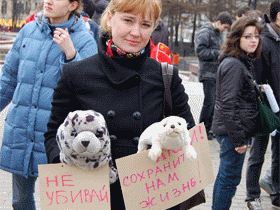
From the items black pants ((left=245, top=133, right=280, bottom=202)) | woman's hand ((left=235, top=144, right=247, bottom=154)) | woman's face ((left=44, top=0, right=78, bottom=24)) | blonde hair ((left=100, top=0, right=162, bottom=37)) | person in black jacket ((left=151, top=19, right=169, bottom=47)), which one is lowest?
black pants ((left=245, top=133, right=280, bottom=202))

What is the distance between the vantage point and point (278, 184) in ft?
14.0

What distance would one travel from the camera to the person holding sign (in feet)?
5.88

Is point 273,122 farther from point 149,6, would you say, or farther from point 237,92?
point 149,6

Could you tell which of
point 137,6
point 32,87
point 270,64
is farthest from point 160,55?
point 137,6

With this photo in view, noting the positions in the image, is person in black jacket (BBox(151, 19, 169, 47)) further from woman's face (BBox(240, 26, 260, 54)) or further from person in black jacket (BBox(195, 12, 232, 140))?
woman's face (BBox(240, 26, 260, 54))

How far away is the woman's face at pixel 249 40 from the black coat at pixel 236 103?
0.11 m

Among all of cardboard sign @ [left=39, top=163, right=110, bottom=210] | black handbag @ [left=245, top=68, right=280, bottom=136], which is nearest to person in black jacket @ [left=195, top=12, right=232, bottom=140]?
black handbag @ [left=245, top=68, right=280, bottom=136]

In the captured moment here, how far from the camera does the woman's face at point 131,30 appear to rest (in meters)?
1.76

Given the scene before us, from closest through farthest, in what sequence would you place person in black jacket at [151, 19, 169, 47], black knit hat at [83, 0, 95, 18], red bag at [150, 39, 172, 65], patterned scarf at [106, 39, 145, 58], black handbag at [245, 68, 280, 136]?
patterned scarf at [106, 39, 145, 58], black handbag at [245, 68, 280, 136], red bag at [150, 39, 172, 65], black knit hat at [83, 0, 95, 18], person in black jacket at [151, 19, 169, 47]

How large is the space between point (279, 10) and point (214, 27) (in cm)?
274

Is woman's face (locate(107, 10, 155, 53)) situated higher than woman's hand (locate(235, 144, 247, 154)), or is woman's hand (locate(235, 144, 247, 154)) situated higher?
woman's face (locate(107, 10, 155, 53))

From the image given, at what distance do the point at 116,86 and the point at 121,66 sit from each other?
4.1 inches

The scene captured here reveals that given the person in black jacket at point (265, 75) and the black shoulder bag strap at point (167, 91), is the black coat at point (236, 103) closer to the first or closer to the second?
the person in black jacket at point (265, 75)

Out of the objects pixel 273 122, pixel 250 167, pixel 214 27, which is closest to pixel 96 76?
pixel 273 122
